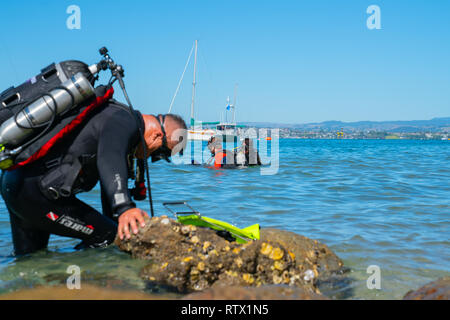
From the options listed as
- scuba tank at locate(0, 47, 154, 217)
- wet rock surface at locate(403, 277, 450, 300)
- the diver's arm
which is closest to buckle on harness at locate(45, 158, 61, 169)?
scuba tank at locate(0, 47, 154, 217)

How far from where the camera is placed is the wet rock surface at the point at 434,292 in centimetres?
242

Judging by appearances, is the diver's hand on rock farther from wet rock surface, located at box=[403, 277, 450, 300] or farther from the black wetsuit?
wet rock surface, located at box=[403, 277, 450, 300]

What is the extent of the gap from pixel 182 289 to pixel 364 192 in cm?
804

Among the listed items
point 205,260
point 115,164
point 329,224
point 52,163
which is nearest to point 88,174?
point 52,163

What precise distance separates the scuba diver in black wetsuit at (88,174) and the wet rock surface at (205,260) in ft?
1.22

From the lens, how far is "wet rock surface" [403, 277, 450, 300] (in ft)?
7.93

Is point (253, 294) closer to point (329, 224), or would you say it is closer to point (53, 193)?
point (53, 193)

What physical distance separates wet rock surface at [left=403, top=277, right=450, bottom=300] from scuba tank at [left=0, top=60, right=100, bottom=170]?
8.98 ft

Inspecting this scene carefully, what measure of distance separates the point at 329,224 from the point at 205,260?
3.75 metres

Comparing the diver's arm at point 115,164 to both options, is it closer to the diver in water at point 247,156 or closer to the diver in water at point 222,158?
the diver in water at point 222,158

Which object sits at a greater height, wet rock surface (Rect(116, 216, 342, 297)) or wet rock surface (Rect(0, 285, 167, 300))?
wet rock surface (Rect(116, 216, 342, 297))

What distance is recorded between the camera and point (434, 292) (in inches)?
98.7

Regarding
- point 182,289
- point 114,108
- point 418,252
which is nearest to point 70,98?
point 114,108
